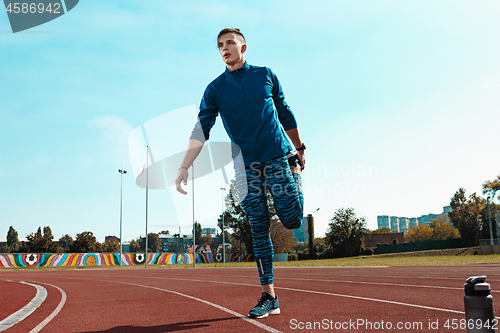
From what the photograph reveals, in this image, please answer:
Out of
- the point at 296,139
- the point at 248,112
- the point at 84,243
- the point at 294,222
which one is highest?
the point at 248,112

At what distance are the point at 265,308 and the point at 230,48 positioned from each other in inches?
101

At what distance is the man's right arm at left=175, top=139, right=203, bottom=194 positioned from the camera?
363 cm

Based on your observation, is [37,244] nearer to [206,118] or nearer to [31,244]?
[31,244]

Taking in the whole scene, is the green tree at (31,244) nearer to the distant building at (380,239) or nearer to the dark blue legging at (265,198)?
the dark blue legging at (265,198)

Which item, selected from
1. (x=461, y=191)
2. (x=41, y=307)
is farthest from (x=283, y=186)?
(x=461, y=191)

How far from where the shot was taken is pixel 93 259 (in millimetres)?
48469

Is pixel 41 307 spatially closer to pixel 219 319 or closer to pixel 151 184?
pixel 151 184

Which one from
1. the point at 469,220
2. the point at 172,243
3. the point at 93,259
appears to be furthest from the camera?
the point at 172,243

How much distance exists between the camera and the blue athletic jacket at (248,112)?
11.8ft

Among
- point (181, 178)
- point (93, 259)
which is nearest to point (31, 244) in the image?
point (93, 259)

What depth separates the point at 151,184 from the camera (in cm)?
437

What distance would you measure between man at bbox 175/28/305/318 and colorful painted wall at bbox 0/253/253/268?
48.9 meters

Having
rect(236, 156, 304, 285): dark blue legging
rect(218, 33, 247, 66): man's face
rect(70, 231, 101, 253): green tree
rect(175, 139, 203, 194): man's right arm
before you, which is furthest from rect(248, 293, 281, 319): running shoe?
rect(70, 231, 101, 253): green tree

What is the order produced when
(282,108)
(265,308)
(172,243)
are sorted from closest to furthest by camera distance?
1. (265,308)
2. (282,108)
3. (172,243)
